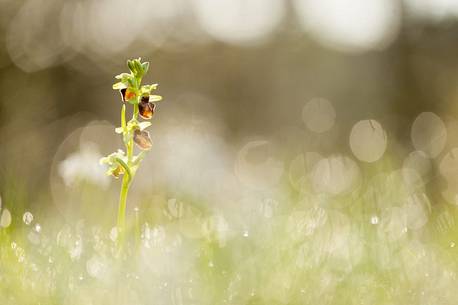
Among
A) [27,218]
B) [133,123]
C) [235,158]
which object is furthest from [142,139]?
[235,158]

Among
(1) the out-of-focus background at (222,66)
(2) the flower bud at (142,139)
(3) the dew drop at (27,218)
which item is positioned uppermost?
(2) the flower bud at (142,139)

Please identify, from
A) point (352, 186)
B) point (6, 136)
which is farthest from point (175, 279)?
point (6, 136)

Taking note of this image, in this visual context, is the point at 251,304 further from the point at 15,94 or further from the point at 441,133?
the point at 15,94

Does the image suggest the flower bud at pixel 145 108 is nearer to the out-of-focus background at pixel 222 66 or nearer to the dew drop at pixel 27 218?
the dew drop at pixel 27 218

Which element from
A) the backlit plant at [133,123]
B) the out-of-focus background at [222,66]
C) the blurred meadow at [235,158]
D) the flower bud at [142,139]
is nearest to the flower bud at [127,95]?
the backlit plant at [133,123]

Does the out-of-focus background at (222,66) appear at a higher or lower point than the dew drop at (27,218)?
lower

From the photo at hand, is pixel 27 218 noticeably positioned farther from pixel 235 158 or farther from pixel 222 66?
pixel 222 66
